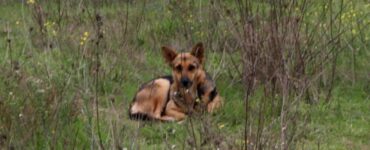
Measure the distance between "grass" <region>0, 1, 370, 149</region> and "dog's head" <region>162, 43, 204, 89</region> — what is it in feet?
1.29

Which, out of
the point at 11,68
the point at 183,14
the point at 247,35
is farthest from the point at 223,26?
the point at 11,68

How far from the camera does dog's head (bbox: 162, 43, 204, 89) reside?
29.0 ft

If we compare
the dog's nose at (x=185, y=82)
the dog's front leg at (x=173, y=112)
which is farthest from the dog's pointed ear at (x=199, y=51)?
the dog's front leg at (x=173, y=112)

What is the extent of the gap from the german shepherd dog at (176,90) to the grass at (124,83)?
21 centimetres

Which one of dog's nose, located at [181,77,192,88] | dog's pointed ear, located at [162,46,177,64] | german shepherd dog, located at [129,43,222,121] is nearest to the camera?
german shepherd dog, located at [129,43,222,121]

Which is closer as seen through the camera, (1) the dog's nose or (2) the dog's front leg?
(2) the dog's front leg

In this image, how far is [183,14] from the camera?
460 inches

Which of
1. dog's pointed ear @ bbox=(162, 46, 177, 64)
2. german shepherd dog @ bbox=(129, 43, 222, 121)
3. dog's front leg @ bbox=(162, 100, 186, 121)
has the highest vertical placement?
dog's pointed ear @ bbox=(162, 46, 177, 64)

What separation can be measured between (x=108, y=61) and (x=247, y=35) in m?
2.06

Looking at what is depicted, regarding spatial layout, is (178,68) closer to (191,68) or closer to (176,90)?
(191,68)

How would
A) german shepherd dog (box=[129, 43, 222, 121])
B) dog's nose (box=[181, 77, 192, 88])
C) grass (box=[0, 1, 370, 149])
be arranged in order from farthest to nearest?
dog's nose (box=[181, 77, 192, 88]) < german shepherd dog (box=[129, 43, 222, 121]) < grass (box=[0, 1, 370, 149])

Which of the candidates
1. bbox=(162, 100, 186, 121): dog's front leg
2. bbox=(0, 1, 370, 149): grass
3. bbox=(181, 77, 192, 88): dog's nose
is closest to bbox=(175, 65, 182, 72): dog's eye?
bbox=(181, 77, 192, 88): dog's nose

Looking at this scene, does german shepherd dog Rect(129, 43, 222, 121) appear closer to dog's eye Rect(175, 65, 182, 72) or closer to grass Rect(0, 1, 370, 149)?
dog's eye Rect(175, 65, 182, 72)

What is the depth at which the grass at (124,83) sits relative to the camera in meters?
6.35
